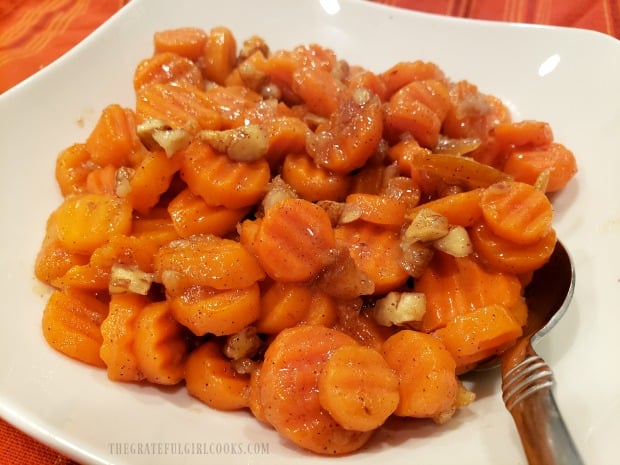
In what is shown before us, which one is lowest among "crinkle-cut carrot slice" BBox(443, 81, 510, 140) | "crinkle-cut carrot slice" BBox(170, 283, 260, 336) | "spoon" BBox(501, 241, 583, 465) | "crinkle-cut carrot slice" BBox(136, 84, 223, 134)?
"spoon" BBox(501, 241, 583, 465)

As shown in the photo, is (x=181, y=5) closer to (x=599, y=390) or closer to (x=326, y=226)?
(x=326, y=226)

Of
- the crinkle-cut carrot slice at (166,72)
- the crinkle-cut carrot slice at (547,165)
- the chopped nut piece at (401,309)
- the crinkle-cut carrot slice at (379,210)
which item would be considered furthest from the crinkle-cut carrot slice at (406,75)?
the chopped nut piece at (401,309)

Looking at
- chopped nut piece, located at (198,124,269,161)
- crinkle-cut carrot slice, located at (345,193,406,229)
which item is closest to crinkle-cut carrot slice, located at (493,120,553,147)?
crinkle-cut carrot slice, located at (345,193,406,229)

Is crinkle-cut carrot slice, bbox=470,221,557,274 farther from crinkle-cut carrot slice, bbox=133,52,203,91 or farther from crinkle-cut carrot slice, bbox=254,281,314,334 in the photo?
crinkle-cut carrot slice, bbox=133,52,203,91

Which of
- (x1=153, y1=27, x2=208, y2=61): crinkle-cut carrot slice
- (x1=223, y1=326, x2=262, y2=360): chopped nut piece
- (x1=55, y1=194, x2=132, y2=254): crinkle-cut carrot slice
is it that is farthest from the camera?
(x1=153, y1=27, x2=208, y2=61): crinkle-cut carrot slice

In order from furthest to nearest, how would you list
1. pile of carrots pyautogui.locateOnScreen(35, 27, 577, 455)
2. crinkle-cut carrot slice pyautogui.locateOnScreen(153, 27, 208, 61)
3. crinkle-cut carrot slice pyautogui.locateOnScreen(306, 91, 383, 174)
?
crinkle-cut carrot slice pyautogui.locateOnScreen(153, 27, 208, 61), crinkle-cut carrot slice pyautogui.locateOnScreen(306, 91, 383, 174), pile of carrots pyautogui.locateOnScreen(35, 27, 577, 455)

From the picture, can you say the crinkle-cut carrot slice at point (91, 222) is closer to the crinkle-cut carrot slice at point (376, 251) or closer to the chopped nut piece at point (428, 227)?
the crinkle-cut carrot slice at point (376, 251)
